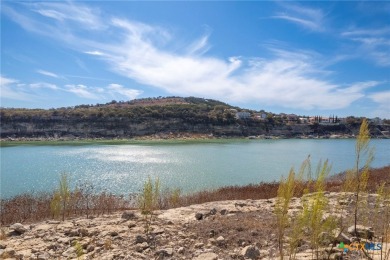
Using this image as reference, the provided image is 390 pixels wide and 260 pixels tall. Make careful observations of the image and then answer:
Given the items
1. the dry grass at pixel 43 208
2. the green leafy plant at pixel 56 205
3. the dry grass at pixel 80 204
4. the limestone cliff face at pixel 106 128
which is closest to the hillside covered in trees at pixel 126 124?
the limestone cliff face at pixel 106 128

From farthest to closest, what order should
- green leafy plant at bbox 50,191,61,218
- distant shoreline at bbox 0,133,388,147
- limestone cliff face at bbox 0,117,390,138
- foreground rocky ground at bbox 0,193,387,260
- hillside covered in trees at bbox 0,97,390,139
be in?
hillside covered in trees at bbox 0,97,390,139 → limestone cliff face at bbox 0,117,390,138 → distant shoreline at bbox 0,133,388,147 → green leafy plant at bbox 50,191,61,218 → foreground rocky ground at bbox 0,193,387,260

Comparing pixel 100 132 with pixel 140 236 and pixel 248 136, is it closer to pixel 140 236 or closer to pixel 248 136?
pixel 248 136

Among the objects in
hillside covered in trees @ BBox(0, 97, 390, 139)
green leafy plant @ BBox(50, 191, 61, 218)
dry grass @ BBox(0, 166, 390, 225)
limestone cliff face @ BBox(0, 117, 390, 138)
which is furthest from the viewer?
hillside covered in trees @ BBox(0, 97, 390, 139)

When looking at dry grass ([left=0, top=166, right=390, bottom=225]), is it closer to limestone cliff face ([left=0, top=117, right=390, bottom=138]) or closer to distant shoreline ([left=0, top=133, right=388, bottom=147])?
distant shoreline ([left=0, top=133, right=388, bottom=147])

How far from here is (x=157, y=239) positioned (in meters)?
9.48

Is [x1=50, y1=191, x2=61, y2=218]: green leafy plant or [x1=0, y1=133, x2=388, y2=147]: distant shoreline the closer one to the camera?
[x1=50, y1=191, x2=61, y2=218]: green leafy plant

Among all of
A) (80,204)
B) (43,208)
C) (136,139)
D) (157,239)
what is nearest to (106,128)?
(136,139)

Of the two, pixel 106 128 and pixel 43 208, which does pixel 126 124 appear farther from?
pixel 43 208

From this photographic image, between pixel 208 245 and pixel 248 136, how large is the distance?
110 meters

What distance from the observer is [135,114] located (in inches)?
4377

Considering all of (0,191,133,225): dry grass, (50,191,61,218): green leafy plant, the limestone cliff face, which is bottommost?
(0,191,133,225): dry grass

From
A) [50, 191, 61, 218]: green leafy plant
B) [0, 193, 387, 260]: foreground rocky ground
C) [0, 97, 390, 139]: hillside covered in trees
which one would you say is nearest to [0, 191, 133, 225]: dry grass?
[50, 191, 61, 218]: green leafy plant

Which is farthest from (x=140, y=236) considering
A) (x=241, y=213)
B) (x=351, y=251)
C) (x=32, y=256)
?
(x=351, y=251)

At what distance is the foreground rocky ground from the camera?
8250 mm
